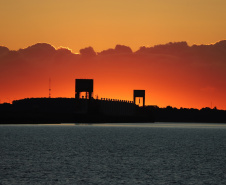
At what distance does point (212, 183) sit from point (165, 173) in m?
8.90

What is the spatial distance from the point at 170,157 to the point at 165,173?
2307cm

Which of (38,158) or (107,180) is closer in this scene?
(107,180)

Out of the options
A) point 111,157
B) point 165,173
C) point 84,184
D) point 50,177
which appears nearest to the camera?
point 84,184

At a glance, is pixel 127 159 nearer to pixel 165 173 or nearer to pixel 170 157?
pixel 170 157

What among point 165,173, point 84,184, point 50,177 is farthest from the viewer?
point 165,173

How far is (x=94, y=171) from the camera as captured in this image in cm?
6775

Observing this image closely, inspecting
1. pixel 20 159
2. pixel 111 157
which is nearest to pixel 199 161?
pixel 111 157

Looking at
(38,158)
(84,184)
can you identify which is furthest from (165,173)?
(38,158)

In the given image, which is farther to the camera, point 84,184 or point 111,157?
point 111,157

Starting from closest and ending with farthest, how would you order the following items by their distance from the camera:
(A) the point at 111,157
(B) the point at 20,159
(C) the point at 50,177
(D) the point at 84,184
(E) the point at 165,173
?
(D) the point at 84,184 → (C) the point at 50,177 → (E) the point at 165,173 → (B) the point at 20,159 → (A) the point at 111,157

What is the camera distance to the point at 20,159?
269ft

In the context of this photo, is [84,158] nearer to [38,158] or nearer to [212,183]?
[38,158]

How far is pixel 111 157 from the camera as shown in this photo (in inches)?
3457

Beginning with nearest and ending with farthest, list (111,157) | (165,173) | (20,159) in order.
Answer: (165,173)
(20,159)
(111,157)
